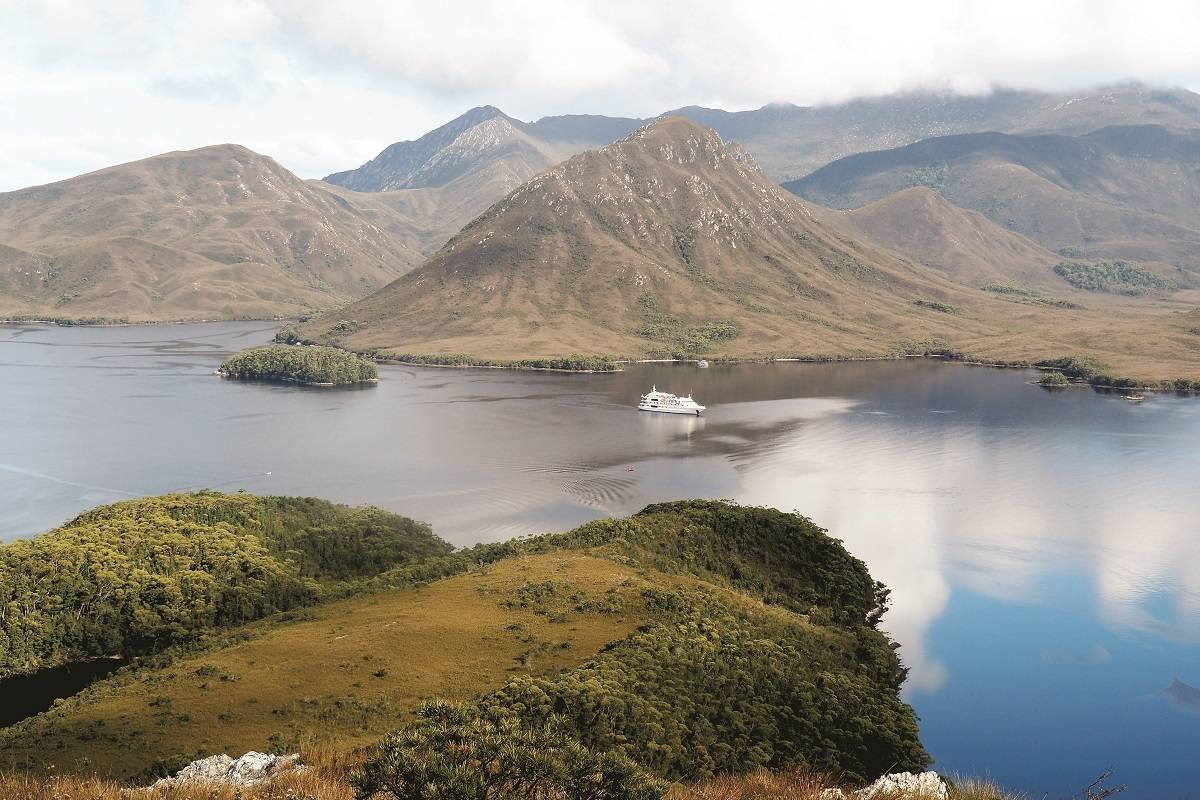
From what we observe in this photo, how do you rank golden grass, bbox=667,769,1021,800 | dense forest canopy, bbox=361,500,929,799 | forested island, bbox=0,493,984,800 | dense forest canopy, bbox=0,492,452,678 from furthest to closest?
dense forest canopy, bbox=0,492,452,678
forested island, bbox=0,493,984,800
dense forest canopy, bbox=361,500,929,799
golden grass, bbox=667,769,1021,800

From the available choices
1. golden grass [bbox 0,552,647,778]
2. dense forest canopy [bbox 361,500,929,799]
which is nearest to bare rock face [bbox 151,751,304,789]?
golden grass [bbox 0,552,647,778]

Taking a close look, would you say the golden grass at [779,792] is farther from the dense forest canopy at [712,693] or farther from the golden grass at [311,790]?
the dense forest canopy at [712,693]

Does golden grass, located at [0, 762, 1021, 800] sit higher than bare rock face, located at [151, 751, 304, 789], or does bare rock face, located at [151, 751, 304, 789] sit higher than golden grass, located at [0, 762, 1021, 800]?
golden grass, located at [0, 762, 1021, 800]

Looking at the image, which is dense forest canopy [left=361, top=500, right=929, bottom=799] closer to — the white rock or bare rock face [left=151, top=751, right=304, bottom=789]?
the white rock

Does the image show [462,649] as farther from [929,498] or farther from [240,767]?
[929,498]

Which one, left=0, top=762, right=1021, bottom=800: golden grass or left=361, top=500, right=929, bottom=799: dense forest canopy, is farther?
left=361, top=500, right=929, bottom=799: dense forest canopy

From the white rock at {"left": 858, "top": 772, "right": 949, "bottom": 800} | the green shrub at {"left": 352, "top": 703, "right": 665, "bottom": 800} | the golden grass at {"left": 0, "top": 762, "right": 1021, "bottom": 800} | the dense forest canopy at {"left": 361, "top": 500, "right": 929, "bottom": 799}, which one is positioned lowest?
the dense forest canopy at {"left": 361, "top": 500, "right": 929, "bottom": 799}

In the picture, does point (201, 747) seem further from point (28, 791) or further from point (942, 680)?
point (942, 680)
